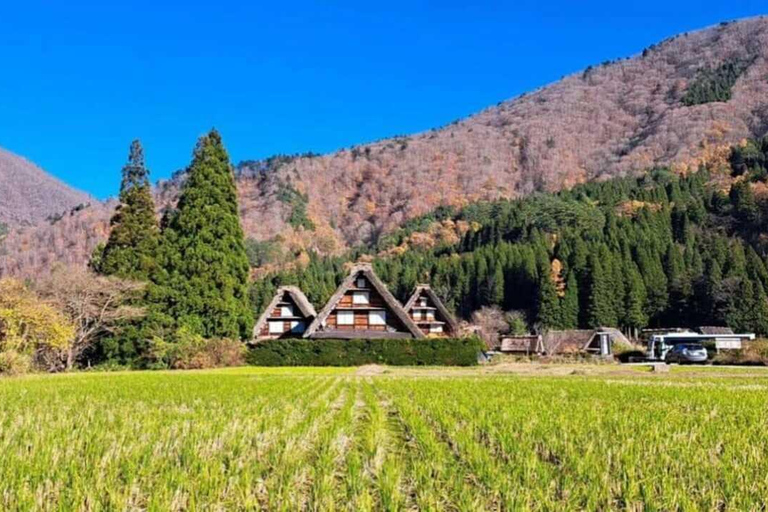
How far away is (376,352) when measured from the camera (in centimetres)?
3400

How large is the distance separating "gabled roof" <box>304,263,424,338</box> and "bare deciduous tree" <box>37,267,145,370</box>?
10.5 meters

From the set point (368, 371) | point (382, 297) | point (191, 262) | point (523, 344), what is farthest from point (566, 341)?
point (191, 262)

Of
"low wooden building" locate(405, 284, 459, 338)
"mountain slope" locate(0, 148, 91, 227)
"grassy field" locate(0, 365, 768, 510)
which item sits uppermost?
"mountain slope" locate(0, 148, 91, 227)

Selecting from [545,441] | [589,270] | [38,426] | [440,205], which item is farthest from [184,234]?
[440,205]

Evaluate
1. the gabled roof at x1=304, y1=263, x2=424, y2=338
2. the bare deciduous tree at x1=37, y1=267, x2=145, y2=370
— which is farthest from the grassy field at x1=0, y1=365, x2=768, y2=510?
Answer: the gabled roof at x1=304, y1=263, x2=424, y2=338

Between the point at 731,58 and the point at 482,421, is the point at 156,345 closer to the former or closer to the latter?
the point at 482,421

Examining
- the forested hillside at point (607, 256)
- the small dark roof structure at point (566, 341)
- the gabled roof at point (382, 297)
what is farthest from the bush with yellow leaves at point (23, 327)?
the forested hillside at point (607, 256)

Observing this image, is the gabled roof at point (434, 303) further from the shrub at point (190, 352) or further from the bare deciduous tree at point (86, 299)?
the bare deciduous tree at point (86, 299)

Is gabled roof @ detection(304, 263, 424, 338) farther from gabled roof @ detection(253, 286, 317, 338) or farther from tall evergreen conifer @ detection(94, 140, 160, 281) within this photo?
tall evergreen conifer @ detection(94, 140, 160, 281)

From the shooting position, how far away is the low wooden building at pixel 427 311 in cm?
4847

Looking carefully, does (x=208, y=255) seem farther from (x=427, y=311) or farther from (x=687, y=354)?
(x=687, y=354)

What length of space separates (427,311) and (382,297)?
12462mm

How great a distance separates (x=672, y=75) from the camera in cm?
19650

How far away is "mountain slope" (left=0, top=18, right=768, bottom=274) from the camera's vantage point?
12850 centimetres
